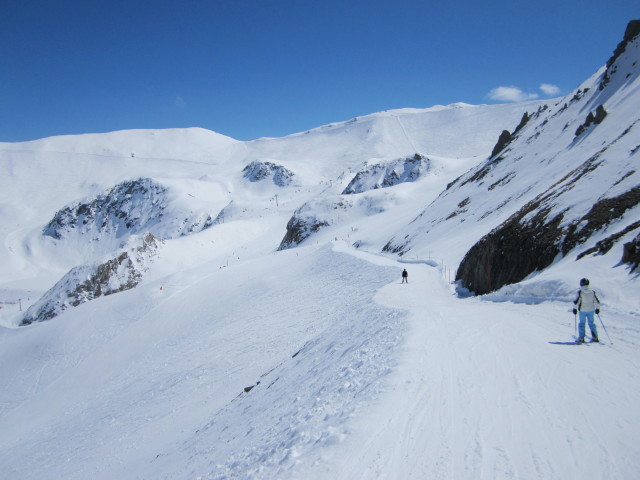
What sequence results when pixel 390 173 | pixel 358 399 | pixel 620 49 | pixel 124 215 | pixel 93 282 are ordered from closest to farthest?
pixel 358 399, pixel 620 49, pixel 93 282, pixel 390 173, pixel 124 215

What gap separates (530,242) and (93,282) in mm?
61830

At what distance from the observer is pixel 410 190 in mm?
80438

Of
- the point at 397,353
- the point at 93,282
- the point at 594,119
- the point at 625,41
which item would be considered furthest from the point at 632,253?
the point at 93,282

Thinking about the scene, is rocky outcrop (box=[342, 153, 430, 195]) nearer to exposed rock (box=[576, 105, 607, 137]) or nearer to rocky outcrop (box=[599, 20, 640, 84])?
rocky outcrop (box=[599, 20, 640, 84])

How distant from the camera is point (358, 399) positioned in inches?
275

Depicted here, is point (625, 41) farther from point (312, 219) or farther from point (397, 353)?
point (397, 353)

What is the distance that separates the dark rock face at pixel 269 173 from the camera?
174m

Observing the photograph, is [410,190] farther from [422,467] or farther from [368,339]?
[422,467]

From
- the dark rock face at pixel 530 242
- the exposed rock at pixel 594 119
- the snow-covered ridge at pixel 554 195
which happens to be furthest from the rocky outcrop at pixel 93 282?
the exposed rock at pixel 594 119

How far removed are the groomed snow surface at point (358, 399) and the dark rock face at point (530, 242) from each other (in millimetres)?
2634

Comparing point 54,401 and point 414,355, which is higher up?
point 414,355

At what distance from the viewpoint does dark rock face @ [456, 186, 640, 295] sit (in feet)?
48.0

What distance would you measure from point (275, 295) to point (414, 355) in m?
21.7

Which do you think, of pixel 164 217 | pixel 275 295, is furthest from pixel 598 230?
pixel 164 217
